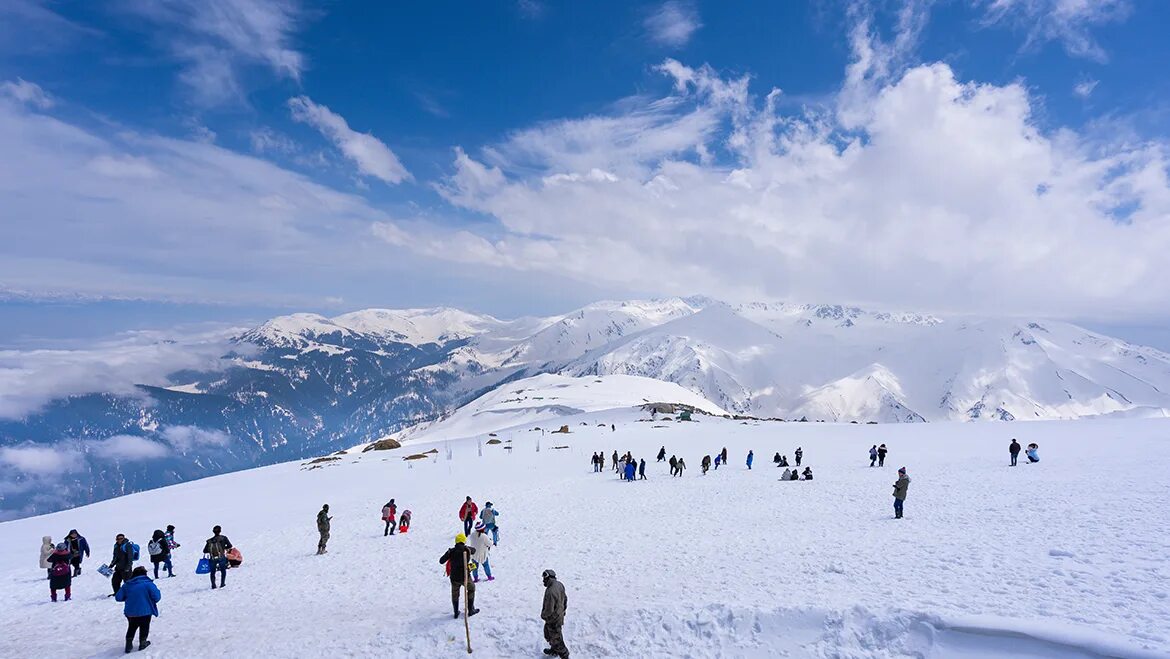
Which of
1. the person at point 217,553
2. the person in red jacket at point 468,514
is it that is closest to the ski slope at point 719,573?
the person at point 217,553

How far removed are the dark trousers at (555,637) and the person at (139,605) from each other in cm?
871

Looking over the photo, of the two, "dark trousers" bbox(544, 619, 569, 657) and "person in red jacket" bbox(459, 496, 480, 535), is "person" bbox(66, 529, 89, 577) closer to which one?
"person in red jacket" bbox(459, 496, 480, 535)

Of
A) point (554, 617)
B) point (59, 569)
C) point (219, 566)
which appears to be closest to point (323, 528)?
point (219, 566)

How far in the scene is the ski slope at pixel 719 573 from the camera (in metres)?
10.9

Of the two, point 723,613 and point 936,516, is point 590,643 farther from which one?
point 936,516

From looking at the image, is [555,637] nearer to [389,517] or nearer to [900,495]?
[900,495]

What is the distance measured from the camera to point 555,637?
37.3 feet

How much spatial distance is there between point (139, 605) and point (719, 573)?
13623 millimetres

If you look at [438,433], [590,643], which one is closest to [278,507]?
[590,643]

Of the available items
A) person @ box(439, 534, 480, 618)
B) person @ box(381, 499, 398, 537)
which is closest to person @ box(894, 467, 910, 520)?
person @ box(439, 534, 480, 618)

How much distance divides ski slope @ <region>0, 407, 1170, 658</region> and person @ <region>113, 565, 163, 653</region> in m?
0.54

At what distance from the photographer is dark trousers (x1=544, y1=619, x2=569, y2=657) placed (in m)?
11.3

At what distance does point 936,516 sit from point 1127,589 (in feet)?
29.3

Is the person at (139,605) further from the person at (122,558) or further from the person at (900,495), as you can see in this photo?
the person at (900,495)
